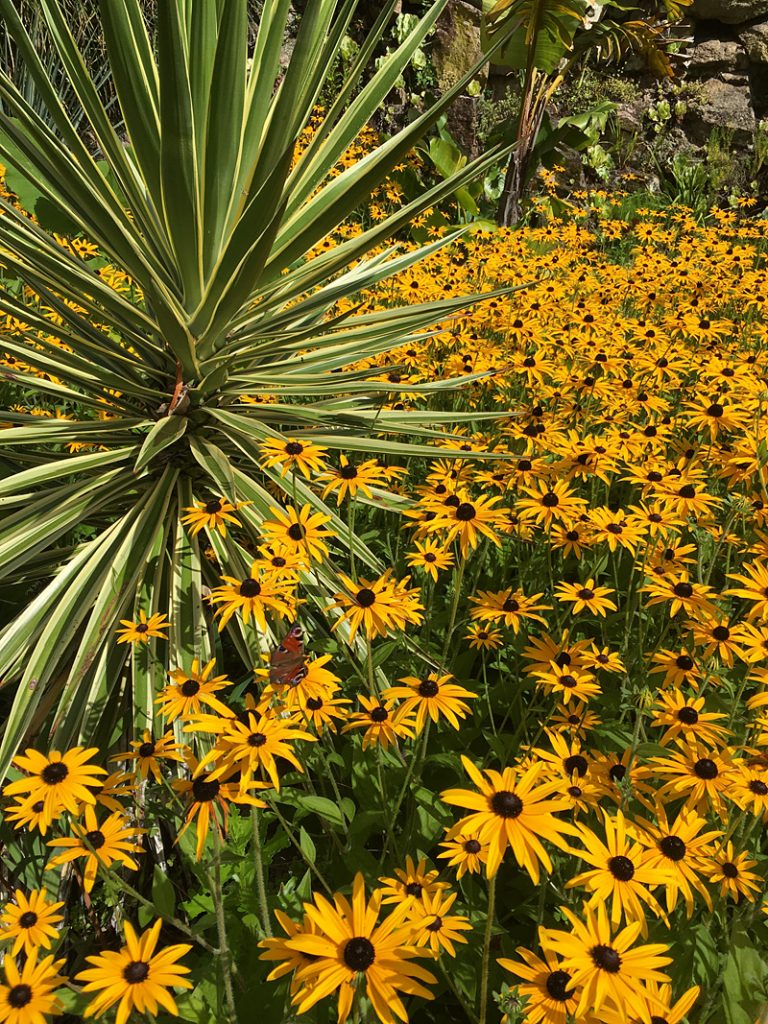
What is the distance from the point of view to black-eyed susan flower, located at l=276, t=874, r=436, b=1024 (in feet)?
2.33

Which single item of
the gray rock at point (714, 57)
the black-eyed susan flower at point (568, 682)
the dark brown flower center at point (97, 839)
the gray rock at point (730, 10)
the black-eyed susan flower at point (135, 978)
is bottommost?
the black-eyed susan flower at point (568, 682)

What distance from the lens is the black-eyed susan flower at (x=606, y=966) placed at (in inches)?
28.4

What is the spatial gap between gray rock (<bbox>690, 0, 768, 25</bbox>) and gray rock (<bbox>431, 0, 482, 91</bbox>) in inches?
147

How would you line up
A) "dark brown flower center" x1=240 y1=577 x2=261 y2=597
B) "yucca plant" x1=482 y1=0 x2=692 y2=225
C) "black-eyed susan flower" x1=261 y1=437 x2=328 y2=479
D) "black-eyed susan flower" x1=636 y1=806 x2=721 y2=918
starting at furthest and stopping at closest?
1. "yucca plant" x1=482 y1=0 x2=692 y2=225
2. "black-eyed susan flower" x1=261 y1=437 x2=328 y2=479
3. "dark brown flower center" x1=240 y1=577 x2=261 y2=597
4. "black-eyed susan flower" x1=636 y1=806 x2=721 y2=918

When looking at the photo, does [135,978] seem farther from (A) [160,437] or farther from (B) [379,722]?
(A) [160,437]

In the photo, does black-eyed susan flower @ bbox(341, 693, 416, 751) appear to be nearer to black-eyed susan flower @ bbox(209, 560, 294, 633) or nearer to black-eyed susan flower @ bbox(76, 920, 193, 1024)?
black-eyed susan flower @ bbox(209, 560, 294, 633)

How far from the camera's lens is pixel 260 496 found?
6.33 feet

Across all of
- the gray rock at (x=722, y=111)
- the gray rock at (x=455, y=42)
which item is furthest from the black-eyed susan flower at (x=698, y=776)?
the gray rock at (x=722, y=111)

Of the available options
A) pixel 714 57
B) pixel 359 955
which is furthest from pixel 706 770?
pixel 714 57

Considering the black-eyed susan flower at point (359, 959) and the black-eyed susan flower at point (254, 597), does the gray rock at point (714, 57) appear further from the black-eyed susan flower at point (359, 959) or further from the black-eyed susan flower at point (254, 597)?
the black-eyed susan flower at point (359, 959)

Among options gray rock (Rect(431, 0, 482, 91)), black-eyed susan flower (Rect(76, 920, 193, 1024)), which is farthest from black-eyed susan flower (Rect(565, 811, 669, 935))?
gray rock (Rect(431, 0, 482, 91))

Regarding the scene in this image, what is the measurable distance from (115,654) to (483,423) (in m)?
1.72

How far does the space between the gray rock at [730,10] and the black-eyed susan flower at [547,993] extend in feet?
42.8

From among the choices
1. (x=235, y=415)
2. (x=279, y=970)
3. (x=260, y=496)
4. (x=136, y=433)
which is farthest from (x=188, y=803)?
(x=136, y=433)
